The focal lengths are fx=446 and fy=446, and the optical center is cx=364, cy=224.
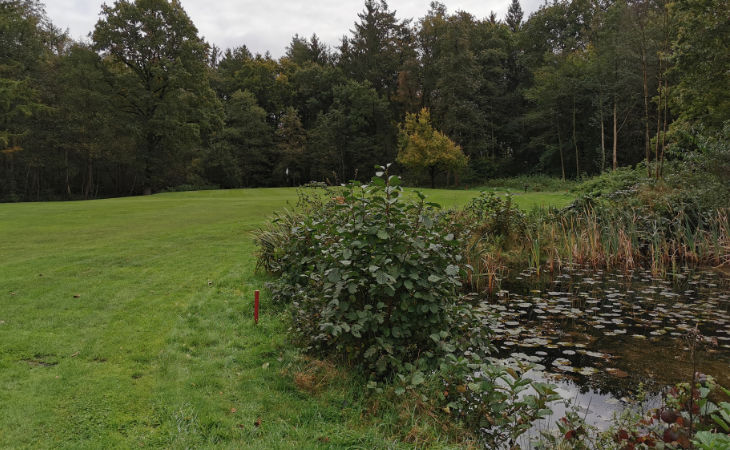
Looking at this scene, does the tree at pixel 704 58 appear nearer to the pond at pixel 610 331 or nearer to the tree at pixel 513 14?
the pond at pixel 610 331

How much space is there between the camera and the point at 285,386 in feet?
12.2

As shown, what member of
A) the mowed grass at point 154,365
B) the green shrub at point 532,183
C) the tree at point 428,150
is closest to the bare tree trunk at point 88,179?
the tree at point 428,150

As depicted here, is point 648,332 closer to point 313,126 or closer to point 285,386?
point 285,386

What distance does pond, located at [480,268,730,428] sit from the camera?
13.7 feet

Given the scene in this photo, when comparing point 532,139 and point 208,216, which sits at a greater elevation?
point 532,139

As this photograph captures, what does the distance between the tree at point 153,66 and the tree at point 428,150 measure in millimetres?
15656

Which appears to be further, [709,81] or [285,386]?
[709,81]

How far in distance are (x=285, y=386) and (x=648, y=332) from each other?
436cm

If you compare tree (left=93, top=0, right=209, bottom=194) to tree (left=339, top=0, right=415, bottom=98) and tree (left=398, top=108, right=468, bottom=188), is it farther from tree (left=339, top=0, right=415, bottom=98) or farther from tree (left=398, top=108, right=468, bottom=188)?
tree (left=339, top=0, right=415, bottom=98)

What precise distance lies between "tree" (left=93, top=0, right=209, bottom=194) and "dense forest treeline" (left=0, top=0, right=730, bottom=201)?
104 millimetres

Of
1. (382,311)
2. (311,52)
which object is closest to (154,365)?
(382,311)

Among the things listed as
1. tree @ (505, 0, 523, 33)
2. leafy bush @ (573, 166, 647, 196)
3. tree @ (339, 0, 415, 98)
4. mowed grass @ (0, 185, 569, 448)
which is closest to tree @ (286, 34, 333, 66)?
tree @ (339, 0, 415, 98)

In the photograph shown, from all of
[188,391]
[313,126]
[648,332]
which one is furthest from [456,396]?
[313,126]

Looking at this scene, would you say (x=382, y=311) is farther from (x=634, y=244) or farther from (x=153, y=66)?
(x=153, y=66)
